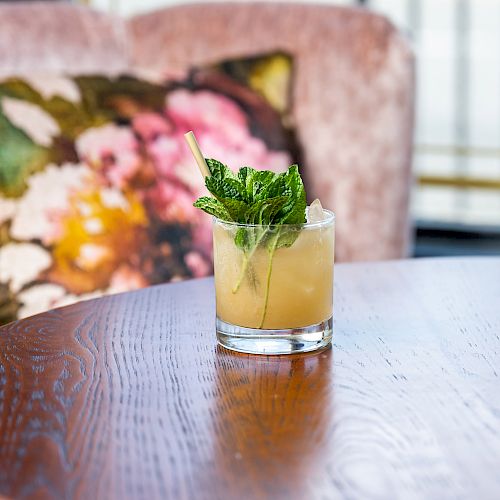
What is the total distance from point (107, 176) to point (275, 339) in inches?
29.1

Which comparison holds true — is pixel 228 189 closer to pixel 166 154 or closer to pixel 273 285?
pixel 273 285

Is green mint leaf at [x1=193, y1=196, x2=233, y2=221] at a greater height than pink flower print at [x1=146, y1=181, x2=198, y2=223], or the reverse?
green mint leaf at [x1=193, y1=196, x2=233, y2=221]

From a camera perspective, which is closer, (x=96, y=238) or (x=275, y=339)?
(x=275, y=339)

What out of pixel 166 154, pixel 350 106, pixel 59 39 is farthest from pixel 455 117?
pixel 166 154

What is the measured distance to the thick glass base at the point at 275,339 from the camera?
76 cm

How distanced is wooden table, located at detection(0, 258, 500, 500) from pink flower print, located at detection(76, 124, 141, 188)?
533 mm

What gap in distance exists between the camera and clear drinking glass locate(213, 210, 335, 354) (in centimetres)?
75

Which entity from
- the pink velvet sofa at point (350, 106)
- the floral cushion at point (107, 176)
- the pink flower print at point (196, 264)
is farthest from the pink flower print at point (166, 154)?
the pink velvet sofa at point (350, 106)

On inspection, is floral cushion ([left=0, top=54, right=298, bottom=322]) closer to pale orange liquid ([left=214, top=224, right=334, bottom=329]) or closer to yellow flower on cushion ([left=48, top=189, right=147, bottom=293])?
yellow flower on cushion ([left=48, top=189, right=147, bottom=293])

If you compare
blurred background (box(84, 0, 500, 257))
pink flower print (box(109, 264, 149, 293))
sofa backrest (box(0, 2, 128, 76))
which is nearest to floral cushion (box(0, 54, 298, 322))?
pink flower print (box(109, 264, 149, 293))

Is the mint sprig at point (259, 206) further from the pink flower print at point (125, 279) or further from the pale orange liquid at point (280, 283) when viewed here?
the pink flower print at point (125, 279)

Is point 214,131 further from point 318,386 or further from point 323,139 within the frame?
point 318,386

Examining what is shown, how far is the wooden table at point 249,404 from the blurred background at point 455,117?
6.90ft

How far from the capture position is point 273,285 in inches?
29.8
